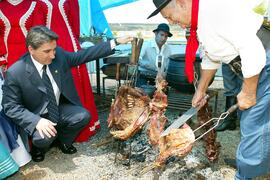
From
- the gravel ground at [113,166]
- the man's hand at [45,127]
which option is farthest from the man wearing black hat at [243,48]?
the man's hand at [45,127]

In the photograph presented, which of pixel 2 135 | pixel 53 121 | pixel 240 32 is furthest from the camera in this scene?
pixel 53 121

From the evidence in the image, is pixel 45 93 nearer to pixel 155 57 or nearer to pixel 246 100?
pixel 246 100

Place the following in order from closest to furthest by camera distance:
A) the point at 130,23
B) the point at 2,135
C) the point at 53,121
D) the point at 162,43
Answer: the point at 2,135
the point at 53,121
the point at 162,43
the point at 130,23

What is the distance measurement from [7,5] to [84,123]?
73.3 inches

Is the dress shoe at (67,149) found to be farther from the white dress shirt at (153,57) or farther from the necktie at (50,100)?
the white dress shirt at (153,57)

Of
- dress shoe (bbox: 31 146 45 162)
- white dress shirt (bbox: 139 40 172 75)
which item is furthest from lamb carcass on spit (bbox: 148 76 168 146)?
white dress shirt (bbox: 139 40 172 75)

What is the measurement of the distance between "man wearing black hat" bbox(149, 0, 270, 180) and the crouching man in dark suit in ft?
5.09

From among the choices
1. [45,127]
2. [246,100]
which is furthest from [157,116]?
[45,127]

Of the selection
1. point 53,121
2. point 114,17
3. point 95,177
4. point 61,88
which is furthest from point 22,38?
point 114,17

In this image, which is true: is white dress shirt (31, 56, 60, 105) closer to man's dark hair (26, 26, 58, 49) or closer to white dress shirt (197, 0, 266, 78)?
man's dark hair (26, 26, 58, 49)

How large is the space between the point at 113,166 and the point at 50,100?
1138 millimetres

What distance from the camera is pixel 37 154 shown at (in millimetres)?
4047

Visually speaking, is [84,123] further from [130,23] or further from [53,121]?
[130,23]

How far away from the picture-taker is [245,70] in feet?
7.02
